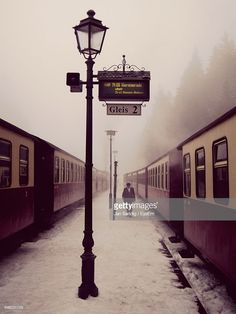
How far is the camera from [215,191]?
6.27 meters

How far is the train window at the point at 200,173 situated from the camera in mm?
7246

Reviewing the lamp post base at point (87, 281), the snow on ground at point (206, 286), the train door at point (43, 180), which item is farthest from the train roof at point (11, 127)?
the snow on ground at point (206, 286)

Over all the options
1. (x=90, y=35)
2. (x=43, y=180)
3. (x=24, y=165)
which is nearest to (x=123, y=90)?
(x=90, y=35)

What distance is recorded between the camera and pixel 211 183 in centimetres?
651

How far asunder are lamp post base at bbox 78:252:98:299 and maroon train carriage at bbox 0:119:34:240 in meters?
2.80

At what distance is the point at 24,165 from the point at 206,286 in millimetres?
5728

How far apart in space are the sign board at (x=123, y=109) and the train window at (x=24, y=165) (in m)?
3.59

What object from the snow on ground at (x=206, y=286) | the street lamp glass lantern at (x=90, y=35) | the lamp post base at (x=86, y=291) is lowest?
the snow on ground at (x=206, y=286)

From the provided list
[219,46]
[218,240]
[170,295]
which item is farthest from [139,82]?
A: [219,46]

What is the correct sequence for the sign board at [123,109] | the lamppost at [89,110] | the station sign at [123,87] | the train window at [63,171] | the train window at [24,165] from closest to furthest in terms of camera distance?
1. the lamppost at [89,110]
2. the station sign at [123,87]
3. the sign board at [123,109]
4. the train window at [24,165]
5. the train window at [63,171]

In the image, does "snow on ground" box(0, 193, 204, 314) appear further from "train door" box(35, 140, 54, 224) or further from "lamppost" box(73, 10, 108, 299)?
"train door" box(35, 140, 54, 224)

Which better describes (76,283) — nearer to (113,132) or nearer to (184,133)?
(113,132)

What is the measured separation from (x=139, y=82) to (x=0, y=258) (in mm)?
5236

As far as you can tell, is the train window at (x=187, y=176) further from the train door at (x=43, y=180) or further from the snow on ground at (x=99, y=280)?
the train door at (x=43, y=180)
